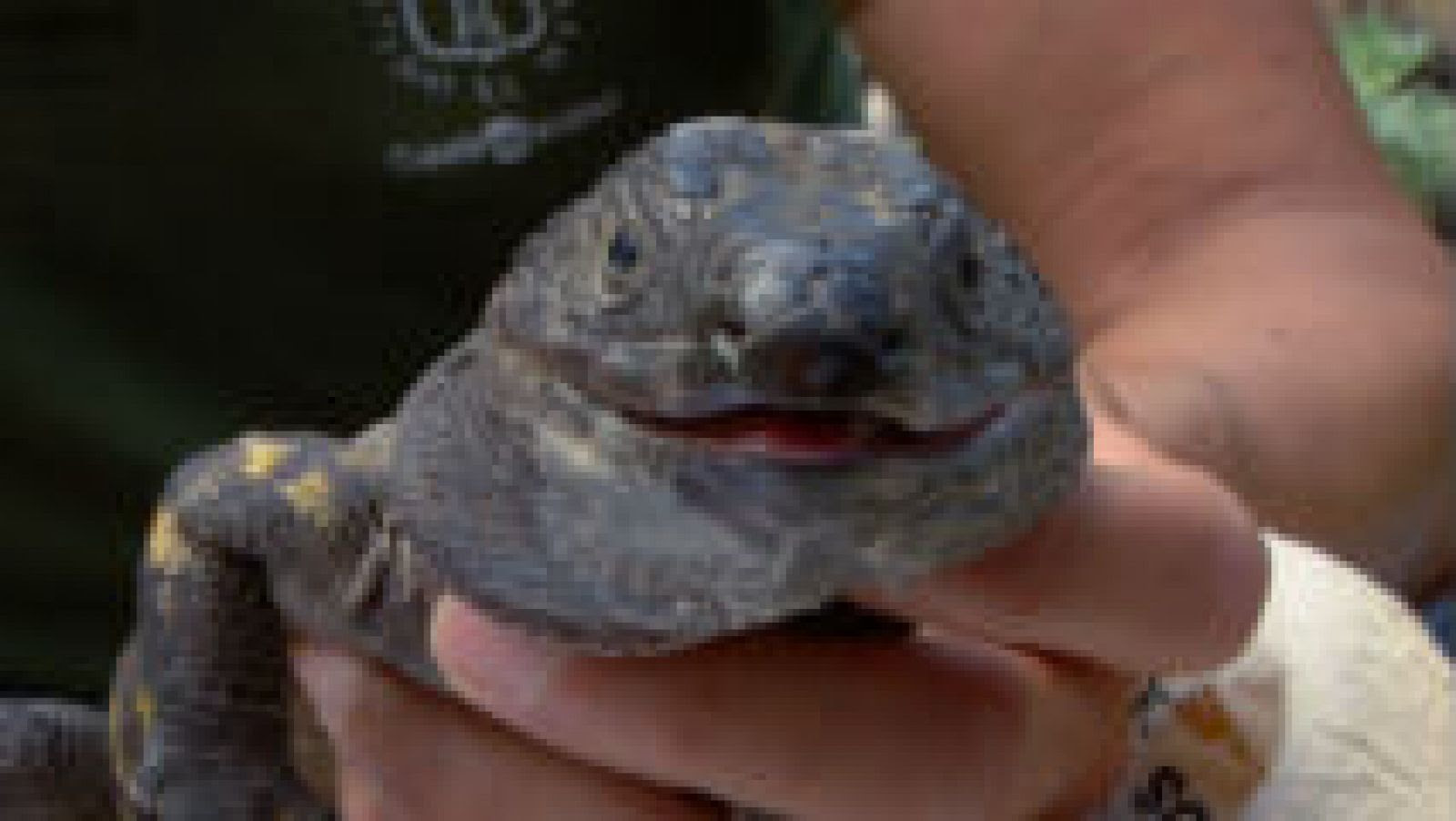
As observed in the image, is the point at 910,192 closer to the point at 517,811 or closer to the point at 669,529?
the point at 669,529

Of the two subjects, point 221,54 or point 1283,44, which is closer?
point 221,54

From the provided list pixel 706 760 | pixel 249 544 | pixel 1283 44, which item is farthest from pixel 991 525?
pixel 1283 44

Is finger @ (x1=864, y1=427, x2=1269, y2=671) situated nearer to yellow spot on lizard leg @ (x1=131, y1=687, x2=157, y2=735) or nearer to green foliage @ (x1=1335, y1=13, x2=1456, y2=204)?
yellow spot on lizard leg @ (x1=131, y1=687, x2=157, y2=735)

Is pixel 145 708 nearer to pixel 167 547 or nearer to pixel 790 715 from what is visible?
pixel 167 547

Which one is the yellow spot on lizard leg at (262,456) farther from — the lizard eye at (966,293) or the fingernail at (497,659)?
the lizard eye at (966,293)

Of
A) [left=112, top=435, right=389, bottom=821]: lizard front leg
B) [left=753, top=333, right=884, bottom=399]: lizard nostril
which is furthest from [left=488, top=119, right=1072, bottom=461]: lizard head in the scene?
[left=112, top=435, right=389, bottom=821]: lizard front leg

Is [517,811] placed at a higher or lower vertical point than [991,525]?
lower

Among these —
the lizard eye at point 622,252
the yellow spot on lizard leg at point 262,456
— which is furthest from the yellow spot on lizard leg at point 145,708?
the lizard eye at point 622,252

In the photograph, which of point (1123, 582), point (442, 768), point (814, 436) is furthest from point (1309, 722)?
point (814, 436)
